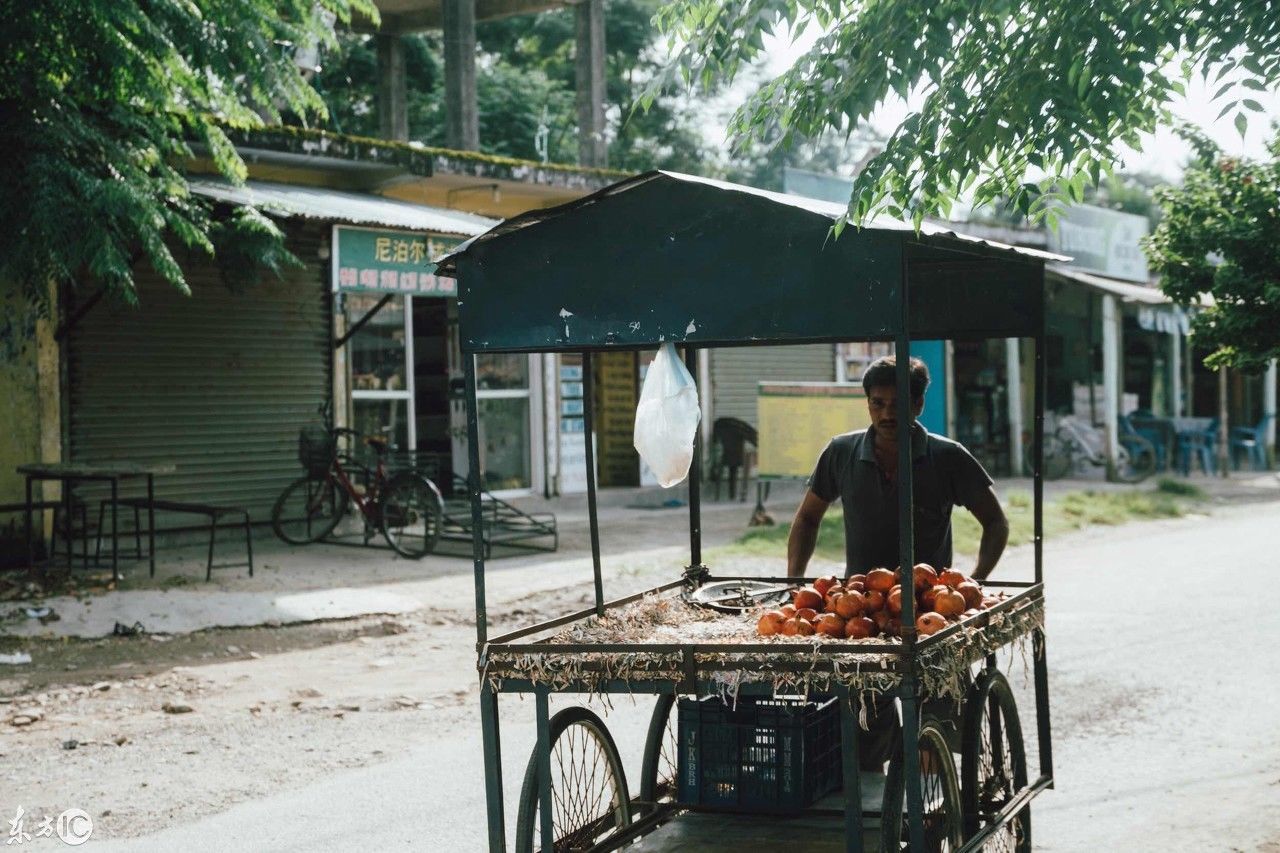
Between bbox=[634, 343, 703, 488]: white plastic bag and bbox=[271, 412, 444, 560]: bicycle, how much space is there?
332 inches

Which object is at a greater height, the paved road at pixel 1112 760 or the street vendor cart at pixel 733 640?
the street vendor cart at pixel 733 640

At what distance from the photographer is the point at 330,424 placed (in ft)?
44.2

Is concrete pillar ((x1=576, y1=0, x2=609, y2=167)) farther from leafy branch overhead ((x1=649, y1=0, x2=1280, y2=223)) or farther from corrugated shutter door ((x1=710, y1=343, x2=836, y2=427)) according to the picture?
leafy branch overhead ((x1=649, y1=0, x2=1280, y2=223))

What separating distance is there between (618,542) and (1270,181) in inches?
324

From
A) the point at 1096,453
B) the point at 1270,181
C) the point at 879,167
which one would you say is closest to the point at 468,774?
the point at 879,167

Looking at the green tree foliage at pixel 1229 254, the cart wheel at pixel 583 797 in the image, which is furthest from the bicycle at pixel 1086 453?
the cart wheel at pixel 583 797

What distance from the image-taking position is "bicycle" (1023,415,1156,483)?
73.7ft

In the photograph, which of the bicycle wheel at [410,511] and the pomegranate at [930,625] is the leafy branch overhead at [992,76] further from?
the bicycle wheel at [410,511]

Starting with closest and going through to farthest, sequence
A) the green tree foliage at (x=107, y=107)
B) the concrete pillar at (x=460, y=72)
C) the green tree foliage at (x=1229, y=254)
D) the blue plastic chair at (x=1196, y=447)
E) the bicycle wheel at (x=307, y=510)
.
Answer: the green tree foliage at (x=1229, y=254)
the green tree foliage at (x=107, y=107)
the bicycle wheel at (x=307, y=510)
the concrete pillar at (x=460, y=72)
the blue plastic chair at (x=1196, y=447)

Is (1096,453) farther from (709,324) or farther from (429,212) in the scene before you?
(709,324)

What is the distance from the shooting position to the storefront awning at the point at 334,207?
11445 mm

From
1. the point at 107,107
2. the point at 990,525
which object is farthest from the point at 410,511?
the point at 990,525

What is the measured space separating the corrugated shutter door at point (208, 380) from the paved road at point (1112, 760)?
16.8 feet

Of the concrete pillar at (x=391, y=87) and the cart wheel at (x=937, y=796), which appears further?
the concrete pillar at (x=391, y=87)
